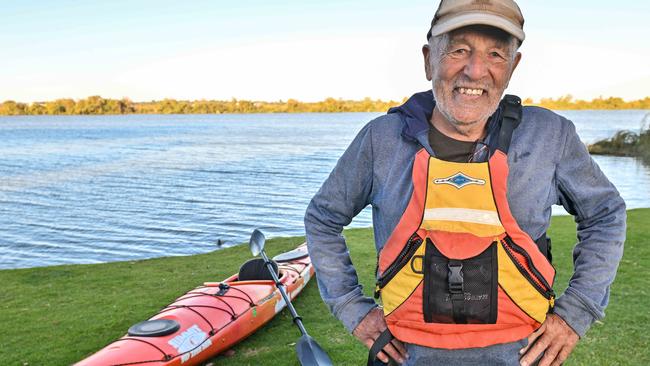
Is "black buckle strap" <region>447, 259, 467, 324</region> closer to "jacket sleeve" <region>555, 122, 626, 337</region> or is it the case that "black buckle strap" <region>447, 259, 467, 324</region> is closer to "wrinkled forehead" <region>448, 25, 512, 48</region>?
A: "jacket sleeve" <region>555, 122, 626, 337</region>

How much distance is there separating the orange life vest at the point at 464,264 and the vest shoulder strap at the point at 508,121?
0.10 ft

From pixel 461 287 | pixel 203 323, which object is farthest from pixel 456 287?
pixel 203 323

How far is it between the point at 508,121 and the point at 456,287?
1.92 feet

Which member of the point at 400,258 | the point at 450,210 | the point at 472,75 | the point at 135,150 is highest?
the point at 472,75

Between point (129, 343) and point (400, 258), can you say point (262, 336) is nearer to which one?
point (129, 343)

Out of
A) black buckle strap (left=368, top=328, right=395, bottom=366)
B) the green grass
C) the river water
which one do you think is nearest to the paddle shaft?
the green grass

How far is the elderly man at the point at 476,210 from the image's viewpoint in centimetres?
181

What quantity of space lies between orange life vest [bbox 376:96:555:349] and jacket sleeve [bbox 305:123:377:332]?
27 centimetres

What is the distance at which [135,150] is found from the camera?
47.4 m

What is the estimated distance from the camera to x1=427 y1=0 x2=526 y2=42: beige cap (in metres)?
1.88

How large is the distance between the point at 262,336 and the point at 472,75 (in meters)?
4.98

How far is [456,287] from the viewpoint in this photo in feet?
5.87

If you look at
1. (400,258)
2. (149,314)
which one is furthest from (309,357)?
(149,314)

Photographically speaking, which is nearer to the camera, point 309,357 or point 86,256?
point 309,357
